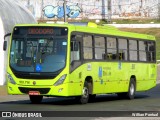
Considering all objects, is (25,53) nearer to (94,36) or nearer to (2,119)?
(94,36)

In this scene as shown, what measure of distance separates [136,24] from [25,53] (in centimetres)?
5718

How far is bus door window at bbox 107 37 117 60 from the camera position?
24938 millimetres

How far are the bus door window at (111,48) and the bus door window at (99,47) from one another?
20.0 inches

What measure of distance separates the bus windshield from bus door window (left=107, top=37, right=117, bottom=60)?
12.2ft

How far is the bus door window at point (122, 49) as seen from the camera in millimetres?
26094

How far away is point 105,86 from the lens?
24625mm

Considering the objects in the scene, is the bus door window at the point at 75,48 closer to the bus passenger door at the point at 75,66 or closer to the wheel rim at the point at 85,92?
the bus passenger door at the point at 75,66

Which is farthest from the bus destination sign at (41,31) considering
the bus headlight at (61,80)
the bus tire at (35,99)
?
the bus tire at (35,99)

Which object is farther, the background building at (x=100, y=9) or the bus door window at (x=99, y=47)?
the background building at (x=100, y=9)

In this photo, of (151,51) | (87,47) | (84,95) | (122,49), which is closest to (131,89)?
(122,49)

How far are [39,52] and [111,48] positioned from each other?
450 cm

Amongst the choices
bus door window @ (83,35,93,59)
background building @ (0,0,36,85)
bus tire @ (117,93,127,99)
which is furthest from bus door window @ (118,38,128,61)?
background building @ (0,0,36,85)

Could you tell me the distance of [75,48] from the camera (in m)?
22.0

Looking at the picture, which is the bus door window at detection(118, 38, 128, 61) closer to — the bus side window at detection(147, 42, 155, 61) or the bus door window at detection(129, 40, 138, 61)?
the bus door window at detection(129, 40, 138, 61)
